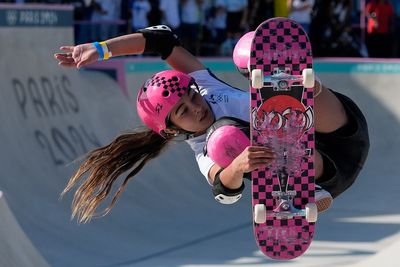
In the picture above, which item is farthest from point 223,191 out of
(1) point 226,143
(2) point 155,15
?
(2) point 155,15

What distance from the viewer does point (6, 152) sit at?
1020 cm

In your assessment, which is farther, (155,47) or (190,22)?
(190,22)

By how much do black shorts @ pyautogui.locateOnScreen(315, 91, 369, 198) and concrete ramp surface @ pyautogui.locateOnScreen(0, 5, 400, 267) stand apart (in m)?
1.58

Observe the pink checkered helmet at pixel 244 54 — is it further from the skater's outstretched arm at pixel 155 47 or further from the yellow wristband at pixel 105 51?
the yellow wristband at pixel 105 51

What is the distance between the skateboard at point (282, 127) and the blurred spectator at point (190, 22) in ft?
32.6

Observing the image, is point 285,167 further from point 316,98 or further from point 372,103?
point 372,103

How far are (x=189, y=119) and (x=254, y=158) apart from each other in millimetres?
710

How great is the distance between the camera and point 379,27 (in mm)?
16500

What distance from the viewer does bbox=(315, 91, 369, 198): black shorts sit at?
18.3 ft

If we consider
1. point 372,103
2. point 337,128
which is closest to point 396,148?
point 372,103

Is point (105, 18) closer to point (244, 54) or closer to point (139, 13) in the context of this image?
point (139, 13)

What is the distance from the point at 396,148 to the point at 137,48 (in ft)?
25.5

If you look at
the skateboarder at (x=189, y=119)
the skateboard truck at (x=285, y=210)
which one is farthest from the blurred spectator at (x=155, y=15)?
the skateboard truck at (x=285, y=210)

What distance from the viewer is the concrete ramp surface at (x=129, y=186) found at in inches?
352
